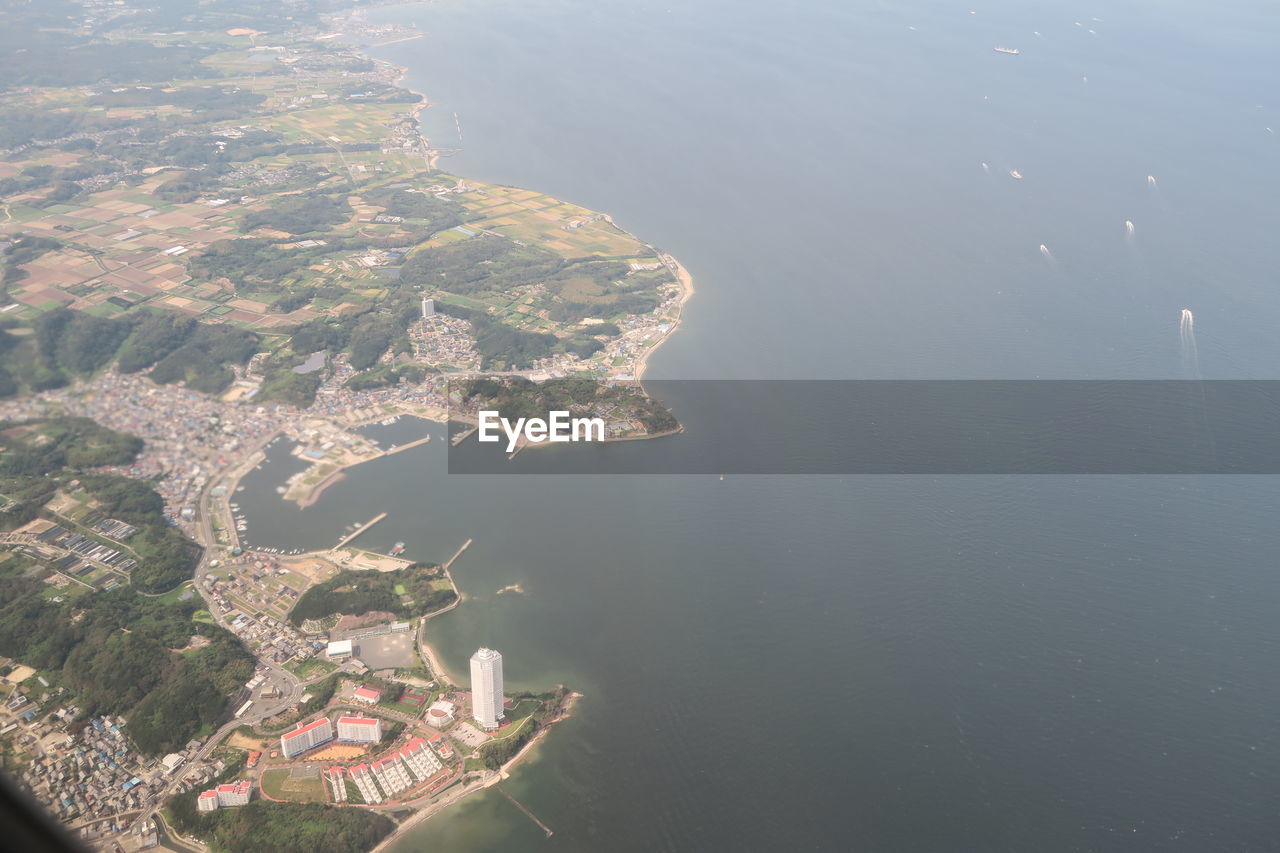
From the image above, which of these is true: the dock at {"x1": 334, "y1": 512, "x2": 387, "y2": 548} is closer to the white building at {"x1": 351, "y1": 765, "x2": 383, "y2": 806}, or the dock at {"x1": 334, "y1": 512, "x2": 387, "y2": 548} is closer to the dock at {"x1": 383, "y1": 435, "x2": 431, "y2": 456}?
the dock at {"x1": 383, "y1": 435, "x2": 431, "y2": 456}

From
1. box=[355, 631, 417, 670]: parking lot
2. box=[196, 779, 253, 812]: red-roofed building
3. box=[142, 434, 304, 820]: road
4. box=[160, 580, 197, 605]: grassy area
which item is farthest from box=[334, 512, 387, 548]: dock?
box=[196, 779, 253, 812]: red-roofed building

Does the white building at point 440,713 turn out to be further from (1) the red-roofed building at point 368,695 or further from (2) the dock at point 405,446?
(2) the dock at point 405,446

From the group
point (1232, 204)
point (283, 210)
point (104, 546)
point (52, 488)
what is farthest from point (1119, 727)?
point (283, 210)

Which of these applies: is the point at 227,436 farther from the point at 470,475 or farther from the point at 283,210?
the point at 283,210

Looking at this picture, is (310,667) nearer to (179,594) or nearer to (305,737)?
(305,737)

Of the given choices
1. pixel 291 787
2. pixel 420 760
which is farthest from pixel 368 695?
pixel 291 787
